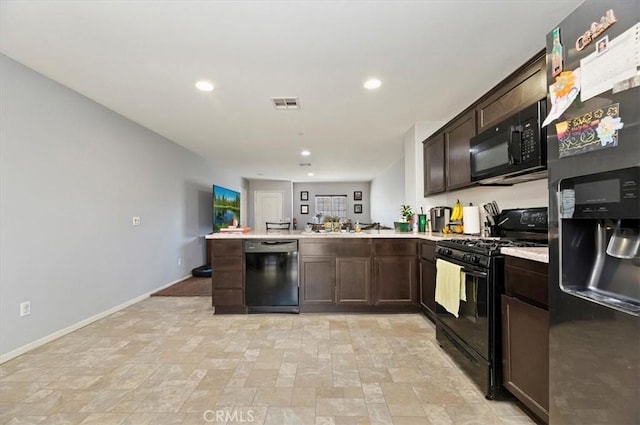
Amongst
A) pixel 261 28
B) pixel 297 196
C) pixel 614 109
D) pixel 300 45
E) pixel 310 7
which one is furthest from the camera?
pixel 297 196

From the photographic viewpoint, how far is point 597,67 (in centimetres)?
112

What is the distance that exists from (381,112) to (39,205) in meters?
3.61

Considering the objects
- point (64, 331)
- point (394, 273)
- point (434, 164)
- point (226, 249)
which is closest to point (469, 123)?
point (434, 164)

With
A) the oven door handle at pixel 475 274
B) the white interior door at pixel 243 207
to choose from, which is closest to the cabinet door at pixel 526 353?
the oven door handle at pixel 475 274

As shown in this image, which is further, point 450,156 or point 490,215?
point 450,156

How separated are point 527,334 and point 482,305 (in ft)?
1.14

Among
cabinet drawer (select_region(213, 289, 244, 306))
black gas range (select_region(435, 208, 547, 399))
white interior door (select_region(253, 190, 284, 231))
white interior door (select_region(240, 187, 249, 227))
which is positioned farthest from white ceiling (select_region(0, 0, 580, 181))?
white interior door (select_region(253, 190, 284, 231))

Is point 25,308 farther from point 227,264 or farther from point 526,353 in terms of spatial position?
point 526,353

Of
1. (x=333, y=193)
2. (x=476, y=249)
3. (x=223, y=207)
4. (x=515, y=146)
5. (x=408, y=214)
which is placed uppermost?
(x=333, y=193)

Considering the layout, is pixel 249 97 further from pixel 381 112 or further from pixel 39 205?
pixel 39 205

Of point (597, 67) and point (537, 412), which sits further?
point (537, 412)

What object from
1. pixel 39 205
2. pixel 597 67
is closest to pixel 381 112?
pixel 597 67

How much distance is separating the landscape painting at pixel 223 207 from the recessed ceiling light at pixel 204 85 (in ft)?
11.3

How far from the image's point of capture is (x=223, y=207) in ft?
23.0
